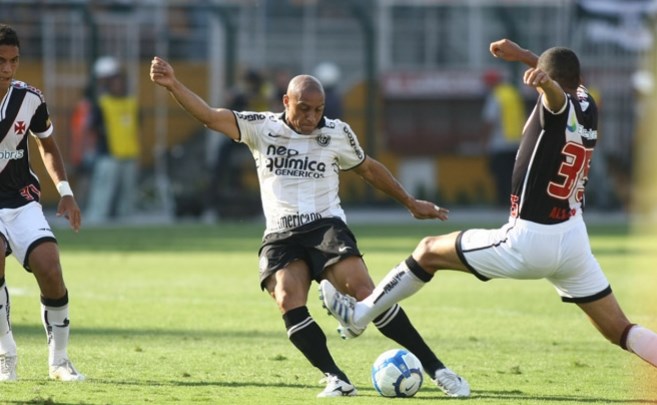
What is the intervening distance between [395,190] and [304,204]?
2.14 ft

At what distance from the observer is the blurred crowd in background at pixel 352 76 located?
29672mm

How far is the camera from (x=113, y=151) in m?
28.0

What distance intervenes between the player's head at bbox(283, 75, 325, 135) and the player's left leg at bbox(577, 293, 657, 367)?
6.72 feet

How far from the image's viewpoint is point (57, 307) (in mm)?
9430

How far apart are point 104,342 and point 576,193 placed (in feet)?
14.8

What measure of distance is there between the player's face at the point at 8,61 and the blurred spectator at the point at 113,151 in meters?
18.5

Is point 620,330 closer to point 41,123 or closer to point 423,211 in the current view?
point 423,211

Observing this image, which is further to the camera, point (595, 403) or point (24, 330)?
point (24, 330)

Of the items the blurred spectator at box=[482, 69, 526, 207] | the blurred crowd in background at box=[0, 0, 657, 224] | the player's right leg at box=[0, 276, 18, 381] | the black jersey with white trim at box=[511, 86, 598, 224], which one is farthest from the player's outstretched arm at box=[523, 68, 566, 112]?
the blurred spectator at box=[482, 69, 526, 207]

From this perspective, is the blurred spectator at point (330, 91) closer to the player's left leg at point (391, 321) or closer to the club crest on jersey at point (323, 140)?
the club crest on jersey at point (323, 140)

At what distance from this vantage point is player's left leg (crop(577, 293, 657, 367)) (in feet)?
28.7

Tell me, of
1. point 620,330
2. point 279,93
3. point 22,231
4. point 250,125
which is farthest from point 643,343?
point 279,93

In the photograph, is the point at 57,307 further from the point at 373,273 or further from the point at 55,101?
the point at 55,101

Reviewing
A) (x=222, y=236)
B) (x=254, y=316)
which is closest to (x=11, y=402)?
(x=254, y=316)
